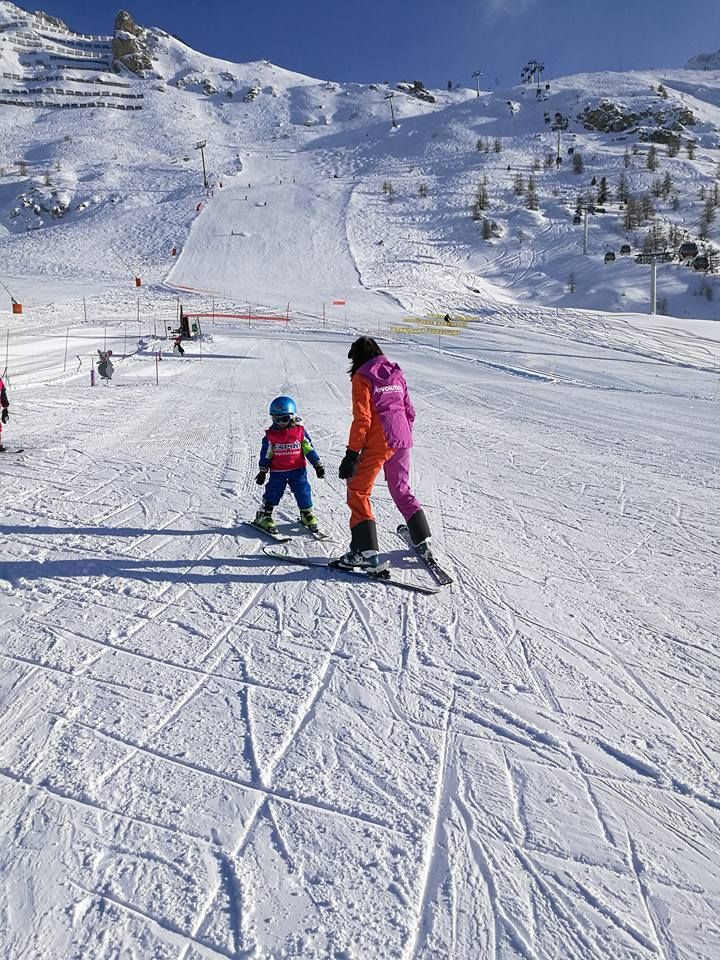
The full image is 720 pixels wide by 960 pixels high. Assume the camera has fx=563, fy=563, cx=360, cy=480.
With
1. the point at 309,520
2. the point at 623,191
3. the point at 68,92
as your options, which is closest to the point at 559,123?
the point at 623,191

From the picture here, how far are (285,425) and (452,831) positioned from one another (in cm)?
296

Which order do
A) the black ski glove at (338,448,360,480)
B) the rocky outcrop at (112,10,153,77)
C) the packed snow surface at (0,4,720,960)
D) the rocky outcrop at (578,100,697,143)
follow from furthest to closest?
1. the rocky outcrop at (112,10,153,77)
2. the rocky outcrop at (578,100,697,143)
3. the black ski glove at (338,448,360,480)
4. the packed snow surface at (0,4,720,960)

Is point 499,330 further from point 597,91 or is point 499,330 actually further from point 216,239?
point 597,91

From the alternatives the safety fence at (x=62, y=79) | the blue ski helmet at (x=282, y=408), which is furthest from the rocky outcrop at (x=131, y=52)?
the blue ski helmet at (x=282, y=408)

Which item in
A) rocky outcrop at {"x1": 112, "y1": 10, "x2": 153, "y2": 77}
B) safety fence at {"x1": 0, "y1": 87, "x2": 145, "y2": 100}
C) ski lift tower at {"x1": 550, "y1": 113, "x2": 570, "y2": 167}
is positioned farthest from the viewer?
rocky outcrop at {"x1": 112, "y1": 10, "x2": 153, "y2": 77}

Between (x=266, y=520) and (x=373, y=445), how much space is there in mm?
1375

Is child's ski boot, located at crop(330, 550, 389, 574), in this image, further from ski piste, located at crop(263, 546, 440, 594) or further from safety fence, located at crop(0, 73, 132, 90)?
safety fence, located at crop(0, 73, 132, 90)

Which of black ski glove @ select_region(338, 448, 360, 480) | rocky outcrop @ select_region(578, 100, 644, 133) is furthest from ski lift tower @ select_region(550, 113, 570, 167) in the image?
black ski glove @ select_region(338, 448, 360, 480)

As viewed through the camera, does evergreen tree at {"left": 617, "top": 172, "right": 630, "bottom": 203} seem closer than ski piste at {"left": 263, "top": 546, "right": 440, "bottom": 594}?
No

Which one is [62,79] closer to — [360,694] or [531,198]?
[531,198]

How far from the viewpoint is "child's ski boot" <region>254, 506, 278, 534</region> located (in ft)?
15.5

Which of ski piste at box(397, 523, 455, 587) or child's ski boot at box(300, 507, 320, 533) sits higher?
child's ski boot at box(300, 507, 320, 533)

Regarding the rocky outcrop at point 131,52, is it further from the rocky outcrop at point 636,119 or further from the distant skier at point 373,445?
the distant skier at point 373,445

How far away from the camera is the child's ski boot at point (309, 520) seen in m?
4.75
